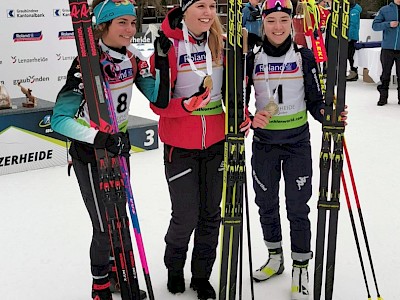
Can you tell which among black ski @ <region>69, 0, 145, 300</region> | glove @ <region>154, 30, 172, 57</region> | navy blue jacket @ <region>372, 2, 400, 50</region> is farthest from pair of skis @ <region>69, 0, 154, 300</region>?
navy blue jacket @ <region>372, 2, 400, 50</region>

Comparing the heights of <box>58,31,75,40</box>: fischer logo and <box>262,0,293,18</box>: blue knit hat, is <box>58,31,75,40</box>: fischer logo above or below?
below

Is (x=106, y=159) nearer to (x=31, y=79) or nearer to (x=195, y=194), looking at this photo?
(x=195, y=194)

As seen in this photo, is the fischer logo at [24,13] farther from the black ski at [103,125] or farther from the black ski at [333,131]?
the black ski at [333,131]

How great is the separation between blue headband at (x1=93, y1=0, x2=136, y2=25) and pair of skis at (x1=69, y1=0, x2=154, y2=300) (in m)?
0.14

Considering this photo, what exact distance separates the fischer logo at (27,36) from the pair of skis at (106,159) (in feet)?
10.9

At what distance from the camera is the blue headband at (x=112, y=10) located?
74.6 inches

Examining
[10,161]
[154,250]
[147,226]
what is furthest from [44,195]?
[154,250]

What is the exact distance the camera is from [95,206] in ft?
6.59

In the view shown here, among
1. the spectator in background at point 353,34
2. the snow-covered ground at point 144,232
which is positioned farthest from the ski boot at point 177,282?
the spectator in background at point 353,34

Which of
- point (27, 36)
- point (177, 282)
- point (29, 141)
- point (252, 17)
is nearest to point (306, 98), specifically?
point (177, 282)

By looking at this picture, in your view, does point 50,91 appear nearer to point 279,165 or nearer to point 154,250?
point 154,250

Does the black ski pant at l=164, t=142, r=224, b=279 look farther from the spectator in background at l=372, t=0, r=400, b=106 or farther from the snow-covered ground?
the spectator in background at l=372, t=0, r=400, b=106

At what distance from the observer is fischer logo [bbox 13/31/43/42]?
191 inches

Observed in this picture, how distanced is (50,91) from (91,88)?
3645 mm
